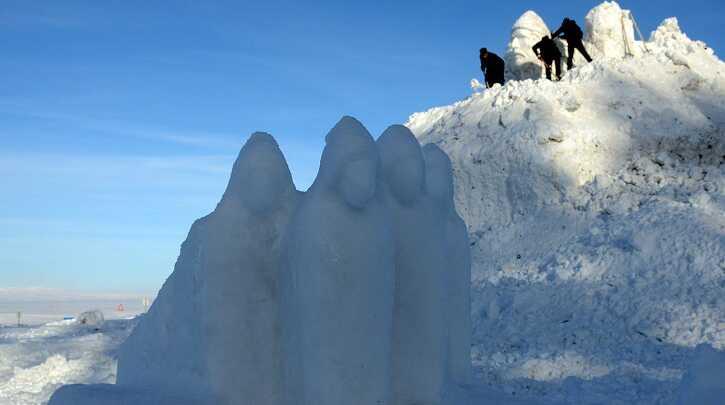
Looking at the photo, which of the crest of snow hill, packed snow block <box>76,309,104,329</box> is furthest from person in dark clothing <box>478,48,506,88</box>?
packed snow block <box>76,309,104,329</box>

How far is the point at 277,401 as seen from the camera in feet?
14.8

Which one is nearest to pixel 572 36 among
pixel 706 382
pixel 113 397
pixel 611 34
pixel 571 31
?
pixel 571 31

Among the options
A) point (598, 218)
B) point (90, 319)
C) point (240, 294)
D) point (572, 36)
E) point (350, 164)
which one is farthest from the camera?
point (572, 36)

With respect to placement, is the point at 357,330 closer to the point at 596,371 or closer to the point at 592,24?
the point at 596,371

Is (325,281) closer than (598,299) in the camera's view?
Yes

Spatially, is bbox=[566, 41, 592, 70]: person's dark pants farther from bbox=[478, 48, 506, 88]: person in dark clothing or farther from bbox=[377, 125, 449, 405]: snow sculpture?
bbox=[377, 125, 449, 405]: snow sculpture

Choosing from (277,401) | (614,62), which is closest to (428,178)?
(277,401)

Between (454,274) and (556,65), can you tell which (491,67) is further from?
(454,274)

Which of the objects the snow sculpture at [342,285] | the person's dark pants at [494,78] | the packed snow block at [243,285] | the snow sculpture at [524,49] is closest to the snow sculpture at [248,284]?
the packed snow block at [243,285]

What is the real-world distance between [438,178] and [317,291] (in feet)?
4.83

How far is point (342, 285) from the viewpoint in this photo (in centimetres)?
414

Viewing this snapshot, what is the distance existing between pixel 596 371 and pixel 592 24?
12.0 metres

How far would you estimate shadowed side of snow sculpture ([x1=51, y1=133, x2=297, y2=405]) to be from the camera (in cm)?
439

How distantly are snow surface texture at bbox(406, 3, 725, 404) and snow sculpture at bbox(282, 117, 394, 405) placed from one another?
16.4 feet
